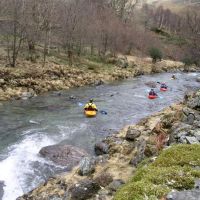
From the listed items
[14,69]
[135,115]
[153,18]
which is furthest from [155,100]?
[153,18]

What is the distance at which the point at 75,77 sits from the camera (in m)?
47.6

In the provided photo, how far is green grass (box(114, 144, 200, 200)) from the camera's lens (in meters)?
8.41

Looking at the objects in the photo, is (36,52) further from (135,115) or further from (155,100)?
(135,115)

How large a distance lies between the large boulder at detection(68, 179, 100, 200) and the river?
133 inches

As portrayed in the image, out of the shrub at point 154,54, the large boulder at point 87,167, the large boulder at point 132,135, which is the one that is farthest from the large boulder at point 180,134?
the shrub at point 154,54

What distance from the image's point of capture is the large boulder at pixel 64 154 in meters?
19.1

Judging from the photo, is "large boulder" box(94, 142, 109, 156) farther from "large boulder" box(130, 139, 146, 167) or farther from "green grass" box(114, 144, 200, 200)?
"green grass" box(114, 144, 200, 200)

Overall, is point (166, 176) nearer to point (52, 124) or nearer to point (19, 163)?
point (19, 163)

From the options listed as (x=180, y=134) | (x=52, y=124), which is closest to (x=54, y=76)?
(x=52, y=124)

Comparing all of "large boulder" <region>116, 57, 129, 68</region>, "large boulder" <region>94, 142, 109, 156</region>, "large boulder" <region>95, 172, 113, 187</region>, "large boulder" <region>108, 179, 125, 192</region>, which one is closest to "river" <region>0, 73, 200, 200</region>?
"large boulder" <region>94, 142, 109, 156</region>

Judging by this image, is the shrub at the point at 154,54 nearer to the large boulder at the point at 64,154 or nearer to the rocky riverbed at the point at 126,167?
the rocky riverbed at the point at 126,167

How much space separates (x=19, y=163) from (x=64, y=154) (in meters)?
2.61

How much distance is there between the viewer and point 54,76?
44.9m

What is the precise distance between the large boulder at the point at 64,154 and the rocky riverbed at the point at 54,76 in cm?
1594
